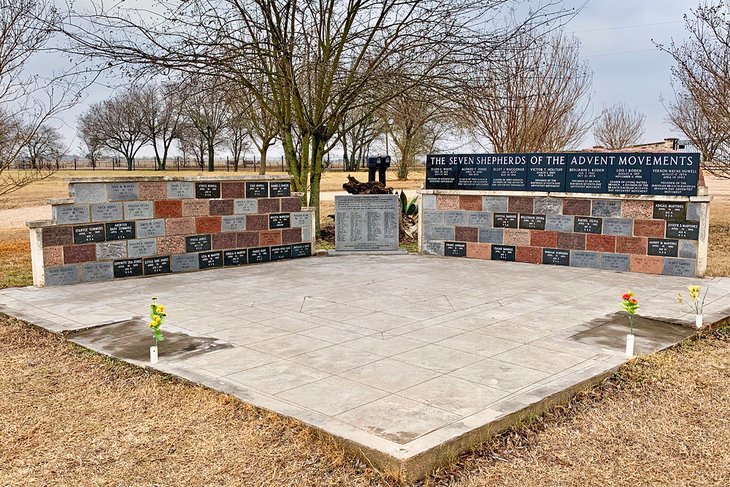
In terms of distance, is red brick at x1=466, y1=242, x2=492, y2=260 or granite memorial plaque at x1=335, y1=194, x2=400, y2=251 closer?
red brick at x1=466, y1=242, x2=492, y2=260

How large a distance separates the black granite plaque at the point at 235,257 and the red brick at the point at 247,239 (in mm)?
105

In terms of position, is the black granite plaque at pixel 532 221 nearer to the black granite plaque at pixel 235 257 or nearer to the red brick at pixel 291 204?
the red brick at pixel 291 204

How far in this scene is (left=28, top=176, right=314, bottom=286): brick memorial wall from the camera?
905 cm

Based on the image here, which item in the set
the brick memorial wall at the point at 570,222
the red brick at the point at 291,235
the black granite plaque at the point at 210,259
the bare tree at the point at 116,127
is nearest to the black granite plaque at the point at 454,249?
the brick memorial wall at the point at 570,222

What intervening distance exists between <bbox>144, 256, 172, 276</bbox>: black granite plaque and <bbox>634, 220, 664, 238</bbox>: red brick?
7.07m

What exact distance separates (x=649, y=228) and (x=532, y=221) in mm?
1823

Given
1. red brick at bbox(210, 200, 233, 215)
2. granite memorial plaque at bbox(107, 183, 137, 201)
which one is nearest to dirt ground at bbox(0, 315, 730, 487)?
granite memorial plaque at bbox(107, 183, 137, 201)

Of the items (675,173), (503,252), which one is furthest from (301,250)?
(675,173)

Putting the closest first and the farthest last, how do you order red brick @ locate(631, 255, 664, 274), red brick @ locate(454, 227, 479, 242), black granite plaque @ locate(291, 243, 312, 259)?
red brick @ locate(631, 255, 664, 274), red brick @ locate(454, 227, 479, 242), black granite plaque @ locate(291, 243, 312, 259)

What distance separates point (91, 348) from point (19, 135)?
641 cm

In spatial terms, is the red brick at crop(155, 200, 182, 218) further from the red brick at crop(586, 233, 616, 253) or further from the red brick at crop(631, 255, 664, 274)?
the red brick at crop(631, 255, 664, 274)

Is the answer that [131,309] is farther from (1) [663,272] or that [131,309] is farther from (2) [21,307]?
(1) [663,272]

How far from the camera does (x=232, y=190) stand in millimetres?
10820

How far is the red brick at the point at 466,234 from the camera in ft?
37.8
